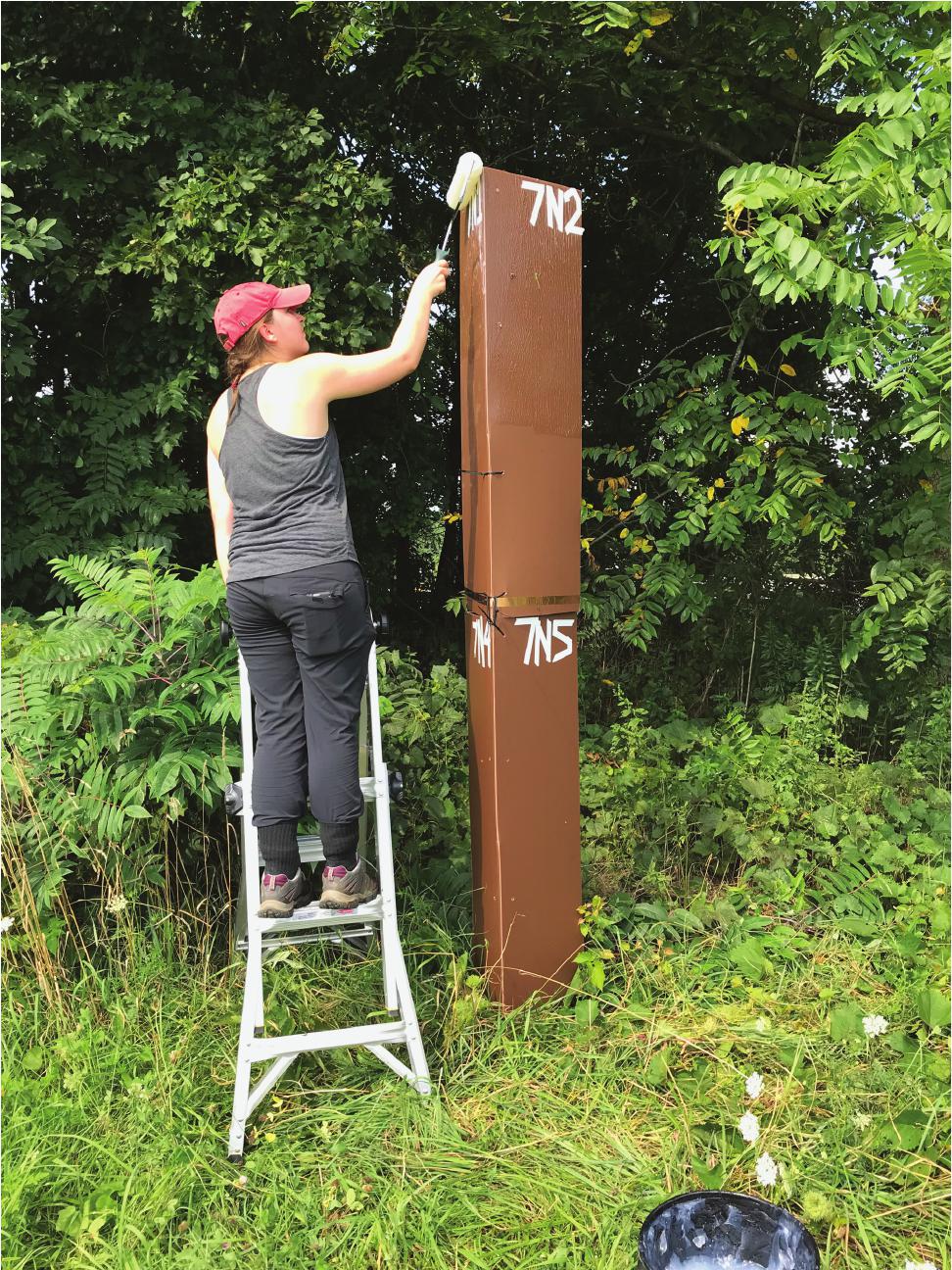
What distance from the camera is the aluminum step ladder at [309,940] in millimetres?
2566

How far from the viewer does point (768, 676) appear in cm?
573

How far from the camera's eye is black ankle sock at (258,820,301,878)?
107 inches

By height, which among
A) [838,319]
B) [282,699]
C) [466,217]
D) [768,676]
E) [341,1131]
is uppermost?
[466,217]

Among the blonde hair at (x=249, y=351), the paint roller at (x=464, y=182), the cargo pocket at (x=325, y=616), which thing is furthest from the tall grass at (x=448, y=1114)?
the paint roller at (x=464, y=182)

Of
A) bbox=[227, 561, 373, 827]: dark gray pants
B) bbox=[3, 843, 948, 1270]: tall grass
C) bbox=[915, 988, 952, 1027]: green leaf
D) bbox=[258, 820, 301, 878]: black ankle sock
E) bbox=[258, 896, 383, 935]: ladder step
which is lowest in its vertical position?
bbox=[3, 843, 948, 1270]: tall grass

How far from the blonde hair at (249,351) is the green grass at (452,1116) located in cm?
175

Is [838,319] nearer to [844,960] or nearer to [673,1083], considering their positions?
[844,960]

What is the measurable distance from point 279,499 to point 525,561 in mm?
794

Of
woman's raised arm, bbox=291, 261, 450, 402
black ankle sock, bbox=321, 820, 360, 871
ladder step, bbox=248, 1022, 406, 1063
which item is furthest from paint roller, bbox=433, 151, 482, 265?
ladder step, bbox=248, 1022, 406, 1063

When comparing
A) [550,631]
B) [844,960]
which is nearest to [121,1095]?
[550,631]

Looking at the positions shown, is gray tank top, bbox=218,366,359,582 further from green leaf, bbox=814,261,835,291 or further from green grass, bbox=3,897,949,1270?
green leaf, bbox=814,261,835,291

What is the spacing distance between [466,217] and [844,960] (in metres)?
2.80

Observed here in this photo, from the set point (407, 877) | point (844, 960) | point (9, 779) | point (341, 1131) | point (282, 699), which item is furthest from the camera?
point (407, 877)

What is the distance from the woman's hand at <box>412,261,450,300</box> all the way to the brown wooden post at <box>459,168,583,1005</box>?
0.35ft
